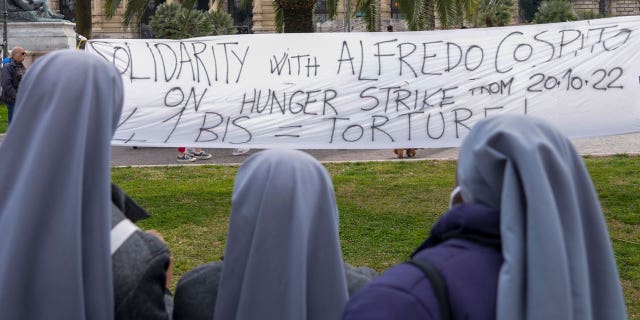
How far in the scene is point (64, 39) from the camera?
65.2ft

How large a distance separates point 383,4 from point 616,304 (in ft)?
139

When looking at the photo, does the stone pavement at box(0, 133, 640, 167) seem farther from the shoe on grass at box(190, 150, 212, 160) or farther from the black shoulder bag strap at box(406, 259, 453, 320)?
the black shoulder bag strap at box(406, 259, 453, 320)

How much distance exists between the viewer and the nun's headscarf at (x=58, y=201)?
223cm

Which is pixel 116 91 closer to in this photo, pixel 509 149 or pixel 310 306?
pixel 310 306

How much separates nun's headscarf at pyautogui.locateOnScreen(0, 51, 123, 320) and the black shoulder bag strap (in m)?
0.78

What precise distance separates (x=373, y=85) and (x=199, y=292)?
4.94 m

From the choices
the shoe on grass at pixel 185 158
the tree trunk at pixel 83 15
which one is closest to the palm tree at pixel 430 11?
the shoe on grass at pixel 185 158

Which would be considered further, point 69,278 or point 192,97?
point 192,97

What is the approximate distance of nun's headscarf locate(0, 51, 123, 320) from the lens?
2227 millimetres

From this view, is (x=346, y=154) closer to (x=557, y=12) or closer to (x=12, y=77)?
(x=12, y=77)

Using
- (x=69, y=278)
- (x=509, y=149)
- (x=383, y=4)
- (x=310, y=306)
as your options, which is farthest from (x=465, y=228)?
(x=383, y=4)

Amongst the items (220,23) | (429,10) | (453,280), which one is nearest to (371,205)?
(453,280)

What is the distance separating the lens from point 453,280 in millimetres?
1903

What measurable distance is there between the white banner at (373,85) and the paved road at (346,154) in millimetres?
4010
